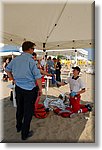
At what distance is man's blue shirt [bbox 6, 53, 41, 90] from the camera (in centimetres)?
222

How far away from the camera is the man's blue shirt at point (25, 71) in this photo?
2.22 metres

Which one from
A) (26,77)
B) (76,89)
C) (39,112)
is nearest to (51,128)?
(39,112)

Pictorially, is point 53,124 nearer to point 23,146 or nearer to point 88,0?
point 23,146

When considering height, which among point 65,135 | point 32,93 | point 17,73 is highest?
point 17,73

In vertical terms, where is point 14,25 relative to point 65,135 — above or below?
above

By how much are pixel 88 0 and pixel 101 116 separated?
1325mm

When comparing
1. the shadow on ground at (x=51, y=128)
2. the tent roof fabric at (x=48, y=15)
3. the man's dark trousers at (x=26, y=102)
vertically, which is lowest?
the shadow on ground at (x=51, y=128)

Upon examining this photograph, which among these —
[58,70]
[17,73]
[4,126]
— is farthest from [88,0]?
[58,70]

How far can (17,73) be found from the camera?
2.27 metres

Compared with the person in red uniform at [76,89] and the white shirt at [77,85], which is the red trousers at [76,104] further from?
the white shirt at [77,85]

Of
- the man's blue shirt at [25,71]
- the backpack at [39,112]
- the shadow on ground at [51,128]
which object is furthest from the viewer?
the backpack at [39,112]

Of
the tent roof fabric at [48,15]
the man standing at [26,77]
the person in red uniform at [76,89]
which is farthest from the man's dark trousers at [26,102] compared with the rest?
the person in red uniform at [76,89]

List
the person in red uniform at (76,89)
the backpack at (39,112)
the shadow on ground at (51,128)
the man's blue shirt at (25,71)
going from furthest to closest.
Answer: the person in red uniform at (76,89), the backpack at (39,112), the shadow on ground at (51,128), the man's blue shirt at (25,71)

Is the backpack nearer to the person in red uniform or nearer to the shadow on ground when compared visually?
the shadow on ground
